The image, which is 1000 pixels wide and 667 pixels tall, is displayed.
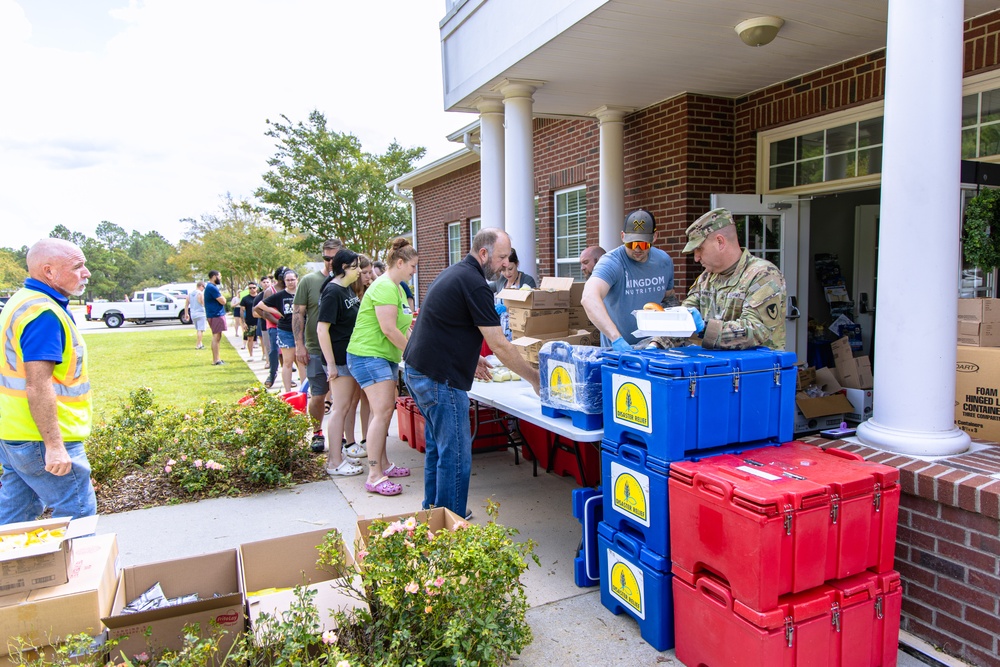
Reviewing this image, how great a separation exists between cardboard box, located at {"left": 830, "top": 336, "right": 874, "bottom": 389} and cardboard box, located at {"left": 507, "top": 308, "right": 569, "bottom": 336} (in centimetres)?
309

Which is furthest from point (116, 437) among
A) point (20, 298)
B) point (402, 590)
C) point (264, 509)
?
point (402, 590)

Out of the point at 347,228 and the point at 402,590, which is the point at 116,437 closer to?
the point at 402,590

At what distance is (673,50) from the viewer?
5500mm

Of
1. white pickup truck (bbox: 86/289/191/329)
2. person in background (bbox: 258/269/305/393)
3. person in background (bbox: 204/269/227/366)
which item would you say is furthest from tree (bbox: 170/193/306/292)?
person in background (bbox: 258/269/305/393)

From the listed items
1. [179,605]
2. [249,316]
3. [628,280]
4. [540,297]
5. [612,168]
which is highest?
[612,168]

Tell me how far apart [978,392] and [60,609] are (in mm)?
4447

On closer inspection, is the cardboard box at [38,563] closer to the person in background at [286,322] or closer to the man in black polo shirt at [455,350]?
the man in black polo shirt at [455,350]

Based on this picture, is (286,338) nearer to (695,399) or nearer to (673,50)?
(673,50)

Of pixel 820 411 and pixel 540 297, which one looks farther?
pixel 820 411

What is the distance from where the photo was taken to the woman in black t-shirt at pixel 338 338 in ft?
18.5

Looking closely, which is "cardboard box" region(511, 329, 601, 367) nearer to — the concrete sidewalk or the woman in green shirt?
the woman in green shirt

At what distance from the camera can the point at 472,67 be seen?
271 inches

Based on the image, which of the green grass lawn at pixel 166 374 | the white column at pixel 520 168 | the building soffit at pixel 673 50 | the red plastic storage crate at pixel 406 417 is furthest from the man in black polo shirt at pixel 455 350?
the green grass lawn at pixel 166 374

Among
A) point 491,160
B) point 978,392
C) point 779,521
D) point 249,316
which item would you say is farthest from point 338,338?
point 249,316
